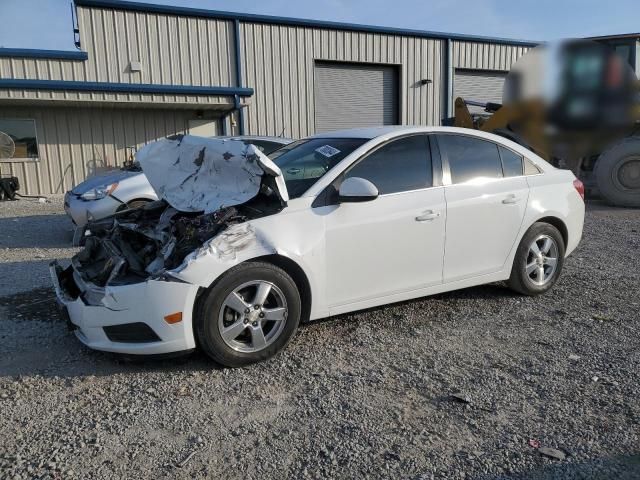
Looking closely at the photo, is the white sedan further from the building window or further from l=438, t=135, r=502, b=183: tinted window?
the building window

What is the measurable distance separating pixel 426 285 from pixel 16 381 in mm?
3009

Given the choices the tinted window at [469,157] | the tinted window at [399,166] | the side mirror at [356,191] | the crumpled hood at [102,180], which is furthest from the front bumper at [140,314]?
the crumpled hood at [102,180]

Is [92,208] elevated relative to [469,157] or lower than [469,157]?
lower

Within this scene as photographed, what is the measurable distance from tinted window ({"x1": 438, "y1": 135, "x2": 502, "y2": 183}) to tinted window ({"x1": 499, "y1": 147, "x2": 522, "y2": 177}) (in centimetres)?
6

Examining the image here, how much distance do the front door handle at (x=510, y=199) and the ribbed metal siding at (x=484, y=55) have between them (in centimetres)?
1775

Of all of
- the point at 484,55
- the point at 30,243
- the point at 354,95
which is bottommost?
the point at 30,243

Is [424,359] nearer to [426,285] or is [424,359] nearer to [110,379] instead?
[426,285]

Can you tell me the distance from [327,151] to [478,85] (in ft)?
64.4

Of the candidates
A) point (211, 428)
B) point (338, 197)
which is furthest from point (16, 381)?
point (338, 197)

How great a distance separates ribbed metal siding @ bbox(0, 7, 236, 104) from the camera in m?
14.3

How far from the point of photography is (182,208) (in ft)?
12.9

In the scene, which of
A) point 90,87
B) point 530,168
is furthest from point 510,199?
point 90,87

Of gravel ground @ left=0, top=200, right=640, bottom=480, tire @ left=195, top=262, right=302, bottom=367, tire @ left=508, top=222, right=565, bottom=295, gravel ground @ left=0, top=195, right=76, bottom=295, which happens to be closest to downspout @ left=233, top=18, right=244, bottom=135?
gravel ground @ left=0, top=195, right=76, bottom=295

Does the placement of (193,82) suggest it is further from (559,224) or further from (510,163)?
(559,224)
